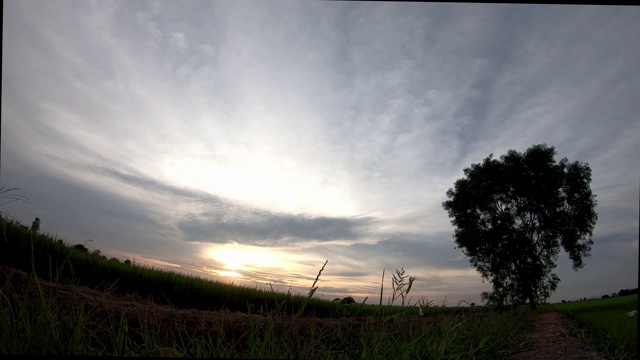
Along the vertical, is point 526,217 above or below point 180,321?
above

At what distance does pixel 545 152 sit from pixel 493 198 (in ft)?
13.4

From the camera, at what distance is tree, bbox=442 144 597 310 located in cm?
2203

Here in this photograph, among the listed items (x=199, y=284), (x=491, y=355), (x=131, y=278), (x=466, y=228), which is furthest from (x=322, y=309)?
(x=466, y=228)

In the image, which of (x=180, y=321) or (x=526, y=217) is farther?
(x=526, y=217)

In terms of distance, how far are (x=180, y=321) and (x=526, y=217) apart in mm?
23071

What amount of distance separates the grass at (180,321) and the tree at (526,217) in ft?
45.6

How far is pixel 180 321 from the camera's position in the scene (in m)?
3.01

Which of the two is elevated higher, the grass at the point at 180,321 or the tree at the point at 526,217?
the tree at the point at 526,217

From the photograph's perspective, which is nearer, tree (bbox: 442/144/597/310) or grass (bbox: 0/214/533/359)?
grass (bbox: 0/214/533/359)

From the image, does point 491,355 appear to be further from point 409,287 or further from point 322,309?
point 322,309

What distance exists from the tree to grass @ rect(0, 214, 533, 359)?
13888 mm

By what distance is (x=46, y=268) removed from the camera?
859 centimetres

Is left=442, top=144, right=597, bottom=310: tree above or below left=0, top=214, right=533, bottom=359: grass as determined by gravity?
above

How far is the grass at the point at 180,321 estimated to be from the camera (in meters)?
2.71
